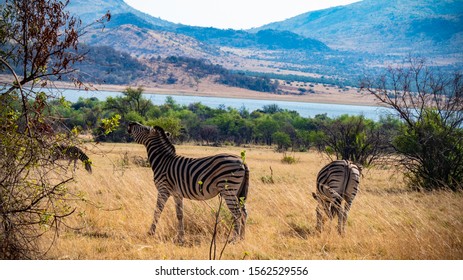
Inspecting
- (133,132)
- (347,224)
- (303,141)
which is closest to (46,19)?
(133,132)

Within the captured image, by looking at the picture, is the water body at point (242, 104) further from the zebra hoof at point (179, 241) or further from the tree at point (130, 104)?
the zebra hoof at point (179, 241)

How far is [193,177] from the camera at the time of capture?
26.2 ft

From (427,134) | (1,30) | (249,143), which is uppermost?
(1,30)

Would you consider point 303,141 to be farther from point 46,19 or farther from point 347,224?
point 46,19

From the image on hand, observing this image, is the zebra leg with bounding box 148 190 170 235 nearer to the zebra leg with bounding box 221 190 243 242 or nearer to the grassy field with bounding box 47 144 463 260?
Result: the grassy field with bounding box 47 144 463 260

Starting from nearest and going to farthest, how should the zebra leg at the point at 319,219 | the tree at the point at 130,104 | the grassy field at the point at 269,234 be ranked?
the grassy field at the point at 269,234, the zebra leg at the point at 319,219, the tree at the point at 130,104

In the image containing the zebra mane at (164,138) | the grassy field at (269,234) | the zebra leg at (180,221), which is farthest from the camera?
the zebra mane at (164,138)

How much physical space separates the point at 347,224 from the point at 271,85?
499 feet

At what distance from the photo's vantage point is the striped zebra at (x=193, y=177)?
25.1ft

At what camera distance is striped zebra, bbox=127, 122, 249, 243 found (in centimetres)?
766

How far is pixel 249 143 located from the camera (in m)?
50.9

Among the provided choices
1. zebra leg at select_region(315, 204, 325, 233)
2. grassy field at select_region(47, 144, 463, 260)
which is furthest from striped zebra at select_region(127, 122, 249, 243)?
zebra leg at select_region(315, 204, 325, 233)

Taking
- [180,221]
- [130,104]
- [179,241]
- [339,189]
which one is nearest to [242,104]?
[130,104]

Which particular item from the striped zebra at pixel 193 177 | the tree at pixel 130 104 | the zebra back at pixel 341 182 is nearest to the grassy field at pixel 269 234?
the striped zebra at pixel 193 177
